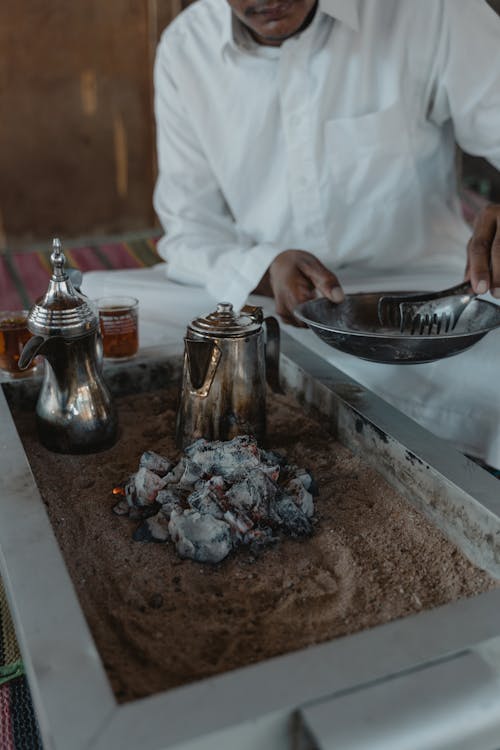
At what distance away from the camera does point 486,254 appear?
150cm

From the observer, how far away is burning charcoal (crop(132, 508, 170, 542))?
41.9 inches

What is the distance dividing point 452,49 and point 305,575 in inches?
56.1

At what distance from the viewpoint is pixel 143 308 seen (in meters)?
2.04

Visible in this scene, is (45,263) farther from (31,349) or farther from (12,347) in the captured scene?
(31,349)

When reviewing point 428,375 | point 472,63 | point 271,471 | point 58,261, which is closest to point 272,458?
point 271,471

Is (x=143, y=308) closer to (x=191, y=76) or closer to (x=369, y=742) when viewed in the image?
(x=191, y=76)

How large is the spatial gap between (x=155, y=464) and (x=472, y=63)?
1308 millimetres

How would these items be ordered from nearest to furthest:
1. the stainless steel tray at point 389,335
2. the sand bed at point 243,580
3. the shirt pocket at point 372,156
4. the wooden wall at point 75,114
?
the sand bed at point 243,580 < the stainless steel tray at point 389,335 < the shirt pocket at point 372,156 < the wooden wall at point 75,114

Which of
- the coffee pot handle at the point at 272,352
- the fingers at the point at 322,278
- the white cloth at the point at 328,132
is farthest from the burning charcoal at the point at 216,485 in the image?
the white cloth at the point at 328,132

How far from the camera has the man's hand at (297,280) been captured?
1505 millimetres

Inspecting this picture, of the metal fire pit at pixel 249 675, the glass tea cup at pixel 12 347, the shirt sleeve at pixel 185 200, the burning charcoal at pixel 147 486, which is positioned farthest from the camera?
the shirt sleeve at pixel 185 200

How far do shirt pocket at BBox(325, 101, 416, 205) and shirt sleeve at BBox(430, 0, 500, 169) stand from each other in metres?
0.14

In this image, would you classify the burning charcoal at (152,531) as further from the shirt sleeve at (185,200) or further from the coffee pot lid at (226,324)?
the shirt sleeve at (185,200)

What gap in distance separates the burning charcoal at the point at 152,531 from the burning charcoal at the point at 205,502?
0.05m
